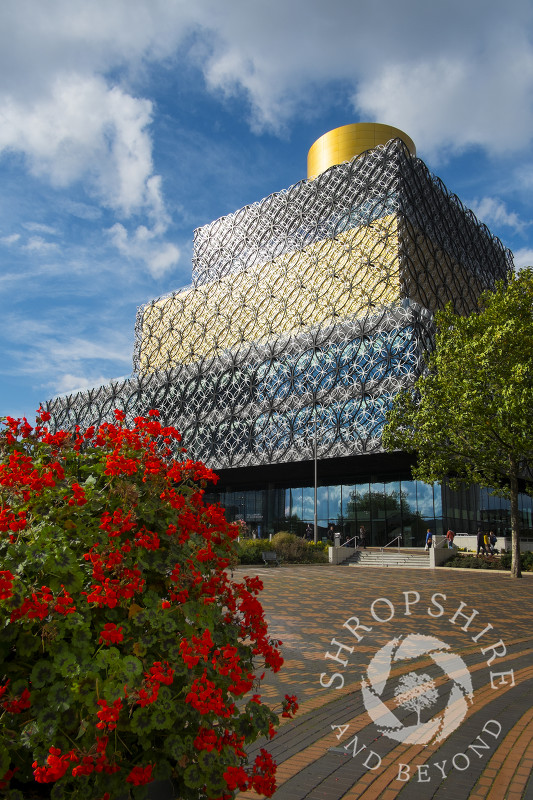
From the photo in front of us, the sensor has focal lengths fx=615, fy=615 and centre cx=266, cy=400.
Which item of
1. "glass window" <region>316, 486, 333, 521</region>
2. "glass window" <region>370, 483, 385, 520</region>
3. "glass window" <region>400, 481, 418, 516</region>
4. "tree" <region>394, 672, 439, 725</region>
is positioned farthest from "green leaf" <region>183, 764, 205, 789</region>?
"glass window" <region>316, 486, 333, 521</region>

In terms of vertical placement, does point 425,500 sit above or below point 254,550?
above

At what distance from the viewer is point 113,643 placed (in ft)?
9.60

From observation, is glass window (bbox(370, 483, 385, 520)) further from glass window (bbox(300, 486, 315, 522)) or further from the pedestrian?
glass window (bbox(300, 486, 315, 522))

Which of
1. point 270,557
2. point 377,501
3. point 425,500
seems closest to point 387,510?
point 377,501

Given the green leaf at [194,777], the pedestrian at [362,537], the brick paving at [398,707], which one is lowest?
the pedestrian at [362,537]

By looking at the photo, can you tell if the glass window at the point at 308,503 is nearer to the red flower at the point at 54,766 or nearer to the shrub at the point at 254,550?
the shrub at the point at 254,550

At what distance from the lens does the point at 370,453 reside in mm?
45000

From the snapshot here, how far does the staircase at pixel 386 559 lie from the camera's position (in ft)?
127

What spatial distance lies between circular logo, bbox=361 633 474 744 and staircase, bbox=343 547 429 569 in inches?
1139

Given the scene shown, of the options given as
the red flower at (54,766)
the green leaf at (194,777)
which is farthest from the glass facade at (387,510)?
the red flower at (54,766)

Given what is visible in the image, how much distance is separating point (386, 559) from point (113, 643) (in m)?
40.1

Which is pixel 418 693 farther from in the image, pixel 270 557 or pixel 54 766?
pixel 270 557

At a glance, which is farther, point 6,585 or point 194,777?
point 194,777

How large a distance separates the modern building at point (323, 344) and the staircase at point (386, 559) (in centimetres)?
729
